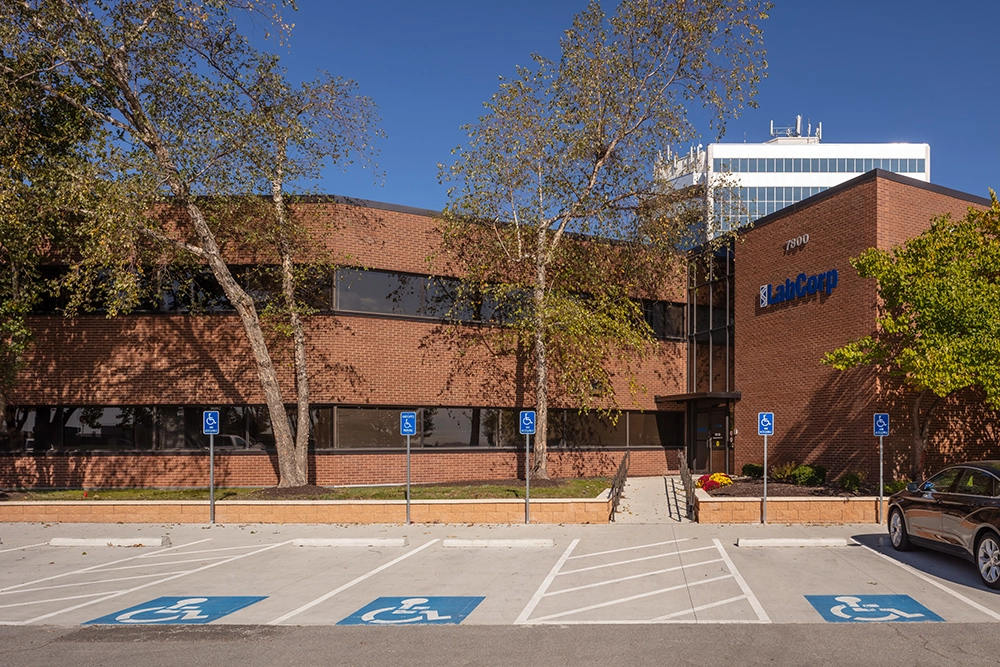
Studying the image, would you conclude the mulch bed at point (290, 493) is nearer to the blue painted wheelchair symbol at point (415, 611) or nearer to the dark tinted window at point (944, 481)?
the blue painted wheelchair symbol at point (415, 611)

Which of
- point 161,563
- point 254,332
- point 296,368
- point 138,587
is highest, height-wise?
point 254,332

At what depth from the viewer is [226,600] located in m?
10.2

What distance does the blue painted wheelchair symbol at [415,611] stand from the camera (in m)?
8.93

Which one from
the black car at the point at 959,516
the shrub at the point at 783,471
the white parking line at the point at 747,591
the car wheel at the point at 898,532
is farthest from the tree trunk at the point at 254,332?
the black car at the point at 959,516

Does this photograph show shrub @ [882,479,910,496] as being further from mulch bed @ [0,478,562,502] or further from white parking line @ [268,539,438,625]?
white parking line @ [268,539,438,625]

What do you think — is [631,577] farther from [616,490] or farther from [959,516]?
[616,490]

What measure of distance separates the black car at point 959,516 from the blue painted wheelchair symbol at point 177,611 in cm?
927

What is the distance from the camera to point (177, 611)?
31.4 feet

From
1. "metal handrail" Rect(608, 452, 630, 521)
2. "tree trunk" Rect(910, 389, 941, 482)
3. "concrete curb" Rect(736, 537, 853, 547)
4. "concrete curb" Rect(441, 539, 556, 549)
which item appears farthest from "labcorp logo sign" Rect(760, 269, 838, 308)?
"concrete curb" Rect(441, 539, 556, 549)

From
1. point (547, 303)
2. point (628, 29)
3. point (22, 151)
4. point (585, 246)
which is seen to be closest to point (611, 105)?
point (628, 29)

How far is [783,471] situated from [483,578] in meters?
13.9

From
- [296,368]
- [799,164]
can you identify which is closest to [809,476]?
[296,368]

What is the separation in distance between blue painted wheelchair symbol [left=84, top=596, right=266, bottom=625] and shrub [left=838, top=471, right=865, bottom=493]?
15051 millimetres

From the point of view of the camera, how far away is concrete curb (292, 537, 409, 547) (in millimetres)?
14375
